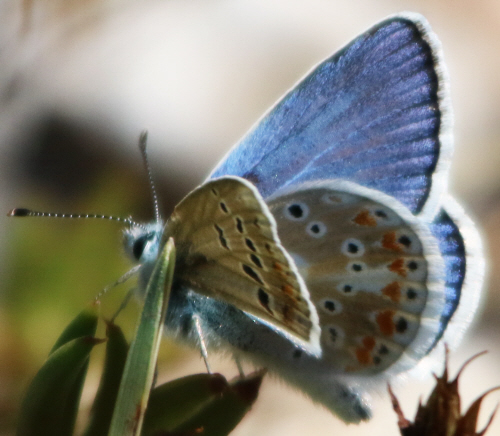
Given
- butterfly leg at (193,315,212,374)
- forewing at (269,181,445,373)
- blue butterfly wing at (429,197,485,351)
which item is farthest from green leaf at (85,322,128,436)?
blue butterfly wing at (429,197,485,351)

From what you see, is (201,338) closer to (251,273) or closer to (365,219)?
(251,273)

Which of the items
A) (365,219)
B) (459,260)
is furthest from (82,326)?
(459,260)

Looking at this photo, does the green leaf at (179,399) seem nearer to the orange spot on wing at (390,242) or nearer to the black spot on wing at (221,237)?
the black spot on wing at (221,237)

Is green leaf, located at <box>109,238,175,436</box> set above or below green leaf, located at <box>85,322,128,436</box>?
above

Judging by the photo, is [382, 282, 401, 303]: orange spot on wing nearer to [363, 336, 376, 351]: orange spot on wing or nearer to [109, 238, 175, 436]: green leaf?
[363, 336, 376, 351]: orange spot on wing

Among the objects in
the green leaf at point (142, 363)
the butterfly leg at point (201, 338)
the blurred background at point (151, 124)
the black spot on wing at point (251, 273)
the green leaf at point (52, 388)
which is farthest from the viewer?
the blurred background at point (151, 124)

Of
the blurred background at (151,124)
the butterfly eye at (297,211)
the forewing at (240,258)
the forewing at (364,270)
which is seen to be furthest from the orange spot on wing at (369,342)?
the blurred background at (151,124)
